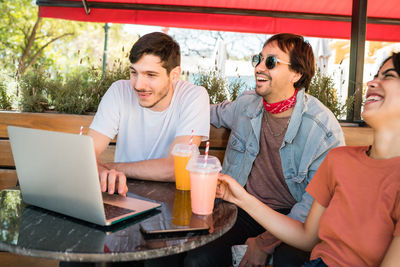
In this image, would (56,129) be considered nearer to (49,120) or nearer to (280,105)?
(49,120)

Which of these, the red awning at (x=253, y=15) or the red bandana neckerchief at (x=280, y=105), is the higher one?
the red awning at (x=253, y=15)

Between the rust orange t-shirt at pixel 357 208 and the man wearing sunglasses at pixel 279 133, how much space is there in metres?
0.79

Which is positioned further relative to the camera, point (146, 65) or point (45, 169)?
point (146, 65)

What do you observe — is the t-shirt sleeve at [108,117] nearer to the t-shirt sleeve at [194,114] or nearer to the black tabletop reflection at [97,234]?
the t-shirt sleeve at [194,114]

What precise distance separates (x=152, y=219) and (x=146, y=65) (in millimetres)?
1213

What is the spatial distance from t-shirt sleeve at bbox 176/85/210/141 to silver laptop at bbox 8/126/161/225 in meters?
0.88

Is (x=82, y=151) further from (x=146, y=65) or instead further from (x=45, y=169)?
(x=146, y=65)

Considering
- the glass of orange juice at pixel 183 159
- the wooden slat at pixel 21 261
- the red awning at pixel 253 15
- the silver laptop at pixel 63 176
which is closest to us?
the silver laptop at pixel 63 176

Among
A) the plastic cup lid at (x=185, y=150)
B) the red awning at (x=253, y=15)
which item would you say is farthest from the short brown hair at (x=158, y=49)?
the red awning at (x=253, y=15)

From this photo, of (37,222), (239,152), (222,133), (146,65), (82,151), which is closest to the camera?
(82,151)

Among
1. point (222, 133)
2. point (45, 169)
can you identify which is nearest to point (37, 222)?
point (45, 169)

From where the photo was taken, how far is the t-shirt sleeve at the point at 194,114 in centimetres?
231

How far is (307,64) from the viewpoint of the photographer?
2.64 m

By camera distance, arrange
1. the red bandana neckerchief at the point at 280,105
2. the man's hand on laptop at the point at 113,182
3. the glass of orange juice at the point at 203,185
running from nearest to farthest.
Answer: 1. the glass of orange juice at the point at 203,185
2. the man's hand on laptop at the point at 113,182
3. the red bandana neckerchief at the point at 280,105
